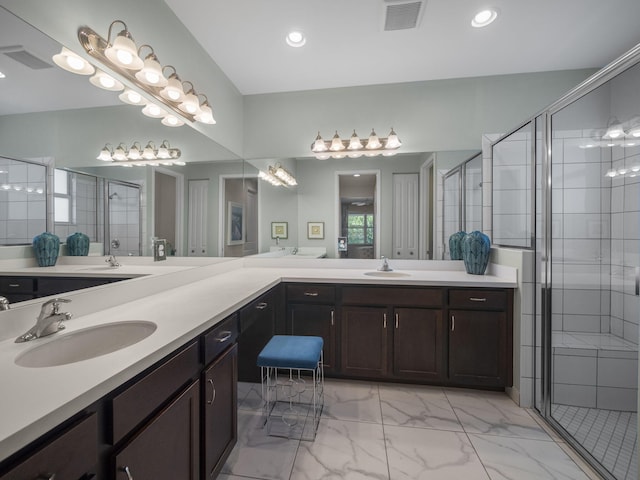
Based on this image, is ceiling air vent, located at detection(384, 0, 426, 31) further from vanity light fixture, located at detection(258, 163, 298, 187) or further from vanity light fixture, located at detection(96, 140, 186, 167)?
vanity light fixture, located at detection(96, 140, 186, 167)

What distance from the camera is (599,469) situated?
4.57ft

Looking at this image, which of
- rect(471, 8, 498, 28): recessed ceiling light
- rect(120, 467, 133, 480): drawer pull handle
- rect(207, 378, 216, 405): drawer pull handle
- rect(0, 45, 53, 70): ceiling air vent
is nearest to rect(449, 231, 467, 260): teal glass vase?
rect(471, 8, 498, 28): recessed ceiling light

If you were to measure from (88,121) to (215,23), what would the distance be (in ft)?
4.13

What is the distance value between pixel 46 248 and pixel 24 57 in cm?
74

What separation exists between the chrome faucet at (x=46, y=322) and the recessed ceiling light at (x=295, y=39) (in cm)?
218

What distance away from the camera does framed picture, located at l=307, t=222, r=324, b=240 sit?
283 cm

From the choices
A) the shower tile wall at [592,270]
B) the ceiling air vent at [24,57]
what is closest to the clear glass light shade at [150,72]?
the ceiling air vent at [24,57]

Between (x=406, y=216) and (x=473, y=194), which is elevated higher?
(x=473, y=194)

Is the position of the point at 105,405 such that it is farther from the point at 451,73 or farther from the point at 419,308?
the point at 451,73

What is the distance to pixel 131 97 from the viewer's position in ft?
5.18

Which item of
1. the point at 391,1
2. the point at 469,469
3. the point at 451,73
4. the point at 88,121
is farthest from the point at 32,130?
the point at 451,73

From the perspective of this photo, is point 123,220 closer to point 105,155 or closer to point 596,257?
point 105,155

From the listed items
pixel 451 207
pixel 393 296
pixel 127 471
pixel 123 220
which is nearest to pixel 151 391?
pixel 127 471

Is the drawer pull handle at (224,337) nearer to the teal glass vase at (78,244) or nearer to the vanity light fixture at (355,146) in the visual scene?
the teal glass vase at (78,244)
